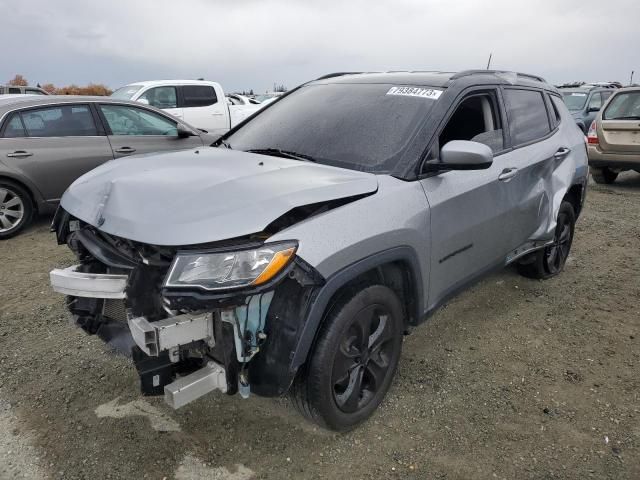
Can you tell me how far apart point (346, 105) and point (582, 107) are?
408 inches

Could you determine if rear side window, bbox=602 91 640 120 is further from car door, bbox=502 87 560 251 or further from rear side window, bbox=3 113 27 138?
rear side window, bbox=3 113 27 138

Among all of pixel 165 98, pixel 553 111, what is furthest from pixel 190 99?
pixel 553 111

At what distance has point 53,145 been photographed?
18.8 ft

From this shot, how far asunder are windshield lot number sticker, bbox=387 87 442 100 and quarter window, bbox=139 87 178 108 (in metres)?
7.52

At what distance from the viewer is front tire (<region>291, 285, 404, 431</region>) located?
7.27ft

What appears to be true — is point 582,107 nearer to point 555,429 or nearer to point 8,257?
point 555,429

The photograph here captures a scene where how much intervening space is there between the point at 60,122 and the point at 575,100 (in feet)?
36.1

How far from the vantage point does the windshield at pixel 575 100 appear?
1161cm

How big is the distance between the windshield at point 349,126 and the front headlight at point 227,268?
91 centimetres

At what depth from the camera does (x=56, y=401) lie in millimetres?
2773

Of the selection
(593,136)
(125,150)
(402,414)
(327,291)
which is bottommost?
(402,414)

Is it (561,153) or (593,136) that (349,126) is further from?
(593,136)

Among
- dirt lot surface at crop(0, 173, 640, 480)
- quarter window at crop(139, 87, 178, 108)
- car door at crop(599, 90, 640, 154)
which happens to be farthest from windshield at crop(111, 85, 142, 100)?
car door at crop(599, 90, 640, 154)

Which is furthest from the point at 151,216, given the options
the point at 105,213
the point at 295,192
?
the point at 295,192
